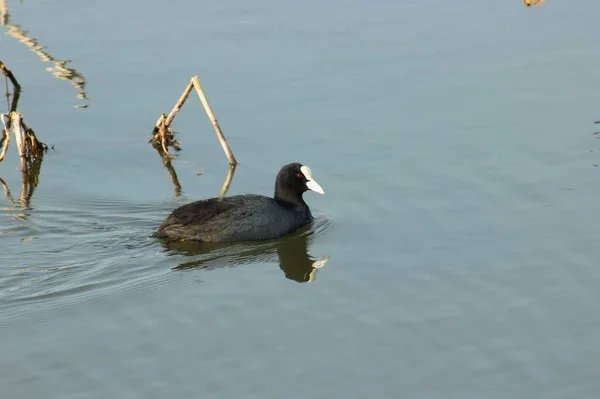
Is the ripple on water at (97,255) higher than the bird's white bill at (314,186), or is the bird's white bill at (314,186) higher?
the bird's white bill at (314,186)

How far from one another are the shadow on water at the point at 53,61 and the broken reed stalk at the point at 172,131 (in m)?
1.32

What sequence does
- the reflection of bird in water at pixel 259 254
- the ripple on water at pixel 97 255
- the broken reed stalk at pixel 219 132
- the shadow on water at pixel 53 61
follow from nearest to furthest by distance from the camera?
the ripple on water at pixel 97 255 < the reflection of bird in water at pixel 259 254 < the broken reed stalk at pixel 219 132 < the shadow on water at pixel 53 61

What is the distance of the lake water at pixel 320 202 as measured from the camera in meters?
7.82

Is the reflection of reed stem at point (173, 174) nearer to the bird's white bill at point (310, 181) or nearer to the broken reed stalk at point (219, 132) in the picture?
the broken reed stalk at point (219, 132)

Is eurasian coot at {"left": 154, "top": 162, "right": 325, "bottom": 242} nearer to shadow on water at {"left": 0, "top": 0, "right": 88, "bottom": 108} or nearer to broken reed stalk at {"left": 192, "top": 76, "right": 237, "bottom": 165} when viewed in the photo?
broken reed stalk at {"left": 192, "top": 76, "right": 237, "bottom": 165}

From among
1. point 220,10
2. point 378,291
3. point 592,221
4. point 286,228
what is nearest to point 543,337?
point 378,291

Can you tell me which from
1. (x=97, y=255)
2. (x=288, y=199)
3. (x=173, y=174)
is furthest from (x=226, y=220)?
(x=173, y=174)

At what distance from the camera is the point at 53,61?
46.7 ft

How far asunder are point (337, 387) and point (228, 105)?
233 inches

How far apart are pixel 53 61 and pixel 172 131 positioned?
2.64 meters

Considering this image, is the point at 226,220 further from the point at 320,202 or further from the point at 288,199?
the point at 320,202

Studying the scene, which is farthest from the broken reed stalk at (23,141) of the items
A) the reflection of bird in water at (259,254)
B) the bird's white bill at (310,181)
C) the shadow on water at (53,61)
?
the bird's white bill at (310,181)

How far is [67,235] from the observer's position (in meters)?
10.3

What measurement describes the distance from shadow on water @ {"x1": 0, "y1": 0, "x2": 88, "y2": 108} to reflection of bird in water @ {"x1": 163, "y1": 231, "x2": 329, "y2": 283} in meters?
3.48
